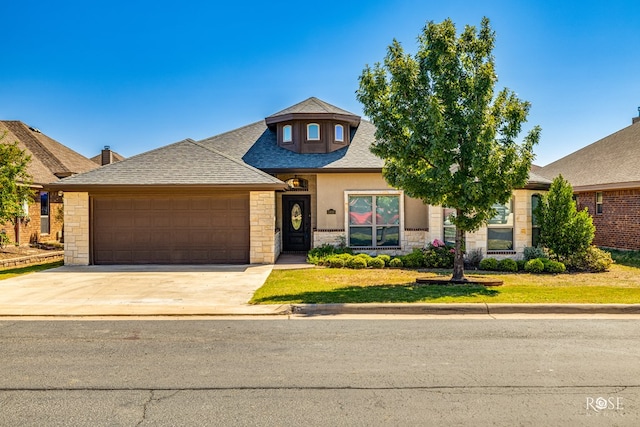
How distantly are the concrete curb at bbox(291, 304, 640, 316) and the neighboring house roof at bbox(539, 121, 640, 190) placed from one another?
11394mm

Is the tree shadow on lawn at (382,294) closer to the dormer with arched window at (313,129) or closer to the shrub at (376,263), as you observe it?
the shrub at (376,263)

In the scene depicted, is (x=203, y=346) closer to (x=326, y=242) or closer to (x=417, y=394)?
(x=417, y=394)

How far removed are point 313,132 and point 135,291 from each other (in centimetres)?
1102

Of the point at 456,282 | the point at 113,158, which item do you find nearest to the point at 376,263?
the point at 456,282

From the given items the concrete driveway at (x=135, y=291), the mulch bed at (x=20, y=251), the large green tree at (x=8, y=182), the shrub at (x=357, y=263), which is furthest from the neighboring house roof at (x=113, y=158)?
the shrub at (x=357, y=263)

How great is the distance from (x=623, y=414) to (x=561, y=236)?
37.8 feet

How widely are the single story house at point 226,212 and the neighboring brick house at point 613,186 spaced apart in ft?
15.2

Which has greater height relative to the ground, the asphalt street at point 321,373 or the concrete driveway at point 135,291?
the concrete driveway at point 135,291

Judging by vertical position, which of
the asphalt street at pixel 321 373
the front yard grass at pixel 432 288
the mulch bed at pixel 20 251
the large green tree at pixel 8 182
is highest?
the large green tree at pixel 8 182

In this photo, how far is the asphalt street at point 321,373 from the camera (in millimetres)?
4477

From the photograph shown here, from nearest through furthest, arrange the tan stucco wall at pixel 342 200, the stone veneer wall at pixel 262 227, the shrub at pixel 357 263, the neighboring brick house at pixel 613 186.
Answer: the shrub at pixel 357 263 < the stone veneer wall at pixel 262 227 < the tan stucco wall at pixel 342 200 < the neighboring brick house at pixel 613 186

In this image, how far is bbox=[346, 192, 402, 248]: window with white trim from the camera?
17891 mm

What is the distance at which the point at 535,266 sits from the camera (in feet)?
46.4

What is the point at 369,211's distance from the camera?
59.0 ft
